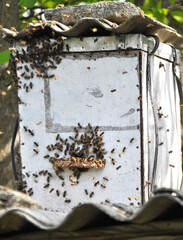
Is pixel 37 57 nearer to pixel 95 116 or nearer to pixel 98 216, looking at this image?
pixel 95 116

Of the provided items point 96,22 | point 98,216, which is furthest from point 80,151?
point 98,216

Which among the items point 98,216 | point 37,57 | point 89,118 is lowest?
point 98,216

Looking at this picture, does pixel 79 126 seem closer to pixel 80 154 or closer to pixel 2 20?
pixel 80 154

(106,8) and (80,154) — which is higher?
(106,8)

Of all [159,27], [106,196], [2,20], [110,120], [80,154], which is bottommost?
[106,196]

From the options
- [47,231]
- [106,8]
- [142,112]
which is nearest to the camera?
[47,231]

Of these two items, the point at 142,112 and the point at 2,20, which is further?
the point at 2,20

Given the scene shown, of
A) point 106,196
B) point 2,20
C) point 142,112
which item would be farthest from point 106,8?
point 2,20
